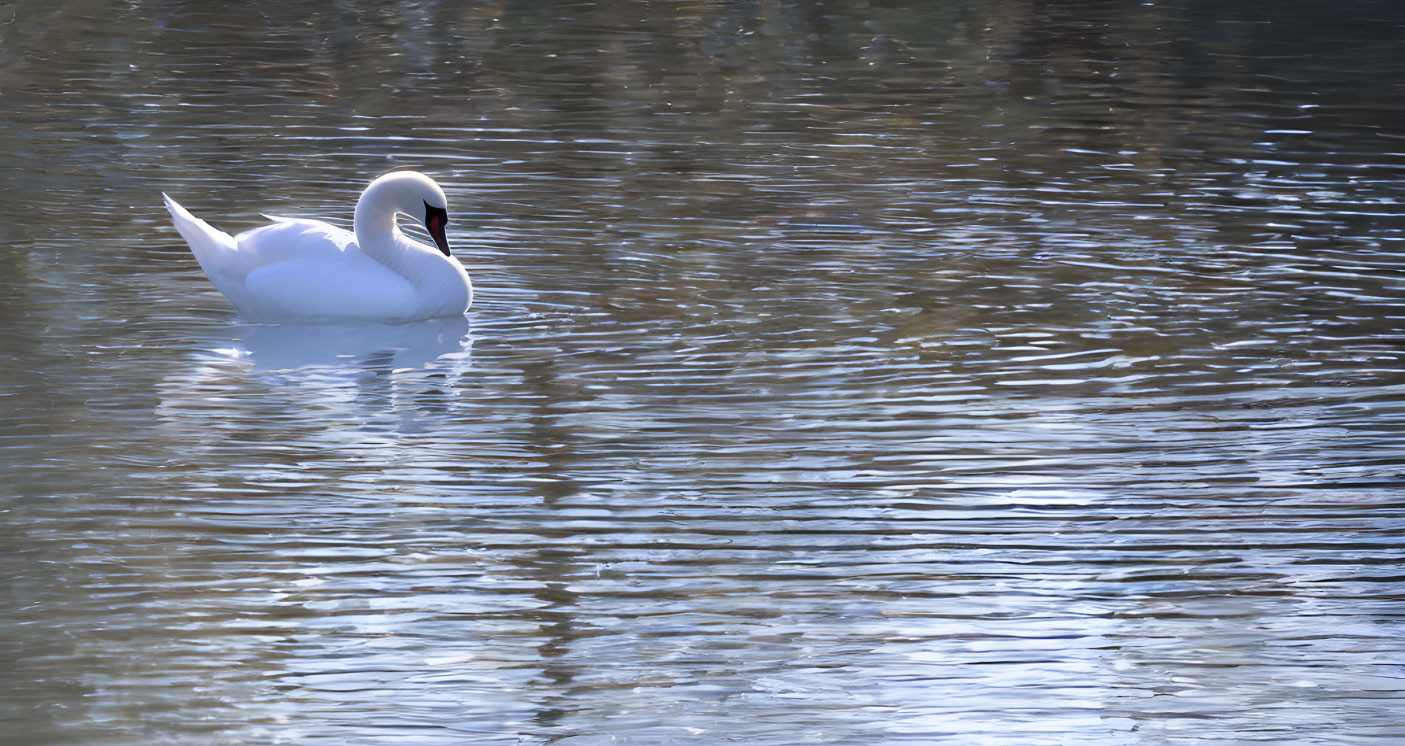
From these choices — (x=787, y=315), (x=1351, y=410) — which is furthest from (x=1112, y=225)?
(x=1351, y=410)

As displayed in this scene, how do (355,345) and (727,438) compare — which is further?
(355,345)

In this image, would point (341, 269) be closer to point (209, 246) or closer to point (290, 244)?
point (290, 244)

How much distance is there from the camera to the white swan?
26.1 feet

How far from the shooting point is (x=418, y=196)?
27.2ft

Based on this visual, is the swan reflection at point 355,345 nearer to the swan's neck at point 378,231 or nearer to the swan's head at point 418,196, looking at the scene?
the swan's neck at point 378,231

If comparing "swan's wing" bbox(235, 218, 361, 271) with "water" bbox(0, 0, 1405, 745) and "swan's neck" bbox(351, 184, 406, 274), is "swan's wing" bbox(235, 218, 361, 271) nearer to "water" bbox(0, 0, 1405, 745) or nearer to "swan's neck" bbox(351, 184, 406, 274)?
"swan's neck" bbox(351, 184, 406, 274)

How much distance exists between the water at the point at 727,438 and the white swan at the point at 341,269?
14cm

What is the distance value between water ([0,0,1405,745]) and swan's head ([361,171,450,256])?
1.29 ft

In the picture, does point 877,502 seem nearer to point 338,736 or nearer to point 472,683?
point 472,683

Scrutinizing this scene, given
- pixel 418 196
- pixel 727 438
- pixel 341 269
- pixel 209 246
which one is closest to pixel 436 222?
pixel 418 196

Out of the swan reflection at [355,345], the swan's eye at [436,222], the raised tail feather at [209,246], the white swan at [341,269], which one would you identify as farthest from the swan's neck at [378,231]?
the raised tail feather at [209,246]

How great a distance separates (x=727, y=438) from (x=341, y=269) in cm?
230

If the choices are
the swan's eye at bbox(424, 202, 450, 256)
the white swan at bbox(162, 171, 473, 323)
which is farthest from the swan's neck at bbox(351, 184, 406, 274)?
the swan's eye at bbox(424, 202, 450, 256)

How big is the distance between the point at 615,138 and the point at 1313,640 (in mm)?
7822
